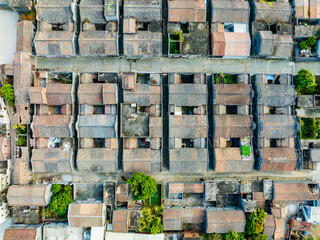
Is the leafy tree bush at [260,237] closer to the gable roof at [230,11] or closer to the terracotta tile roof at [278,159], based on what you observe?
the terracotta tile roof at [278,159]

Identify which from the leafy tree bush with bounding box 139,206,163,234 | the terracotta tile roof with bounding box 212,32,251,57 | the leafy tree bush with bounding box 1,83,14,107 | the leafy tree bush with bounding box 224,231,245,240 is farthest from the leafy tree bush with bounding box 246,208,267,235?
the leafy tree bush with bounding box 1,83,14,107

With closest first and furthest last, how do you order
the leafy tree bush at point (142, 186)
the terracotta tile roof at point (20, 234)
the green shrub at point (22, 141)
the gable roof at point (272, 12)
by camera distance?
the terracotta tile roof at point (20, 234), the leafy tree bush at point (142, 186), the green shrub at point (22, 141), the gable roof at point (272, 12)

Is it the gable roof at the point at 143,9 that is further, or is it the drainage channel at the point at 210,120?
the drainage channel at the point at 210,120

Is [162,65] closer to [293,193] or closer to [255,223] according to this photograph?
[255,223]

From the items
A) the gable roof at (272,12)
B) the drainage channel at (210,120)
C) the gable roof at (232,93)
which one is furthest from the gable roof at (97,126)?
the gable roof at (272,12)

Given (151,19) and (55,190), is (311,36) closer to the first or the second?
(151,19)

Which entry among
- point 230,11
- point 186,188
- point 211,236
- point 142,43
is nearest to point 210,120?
point 186,188

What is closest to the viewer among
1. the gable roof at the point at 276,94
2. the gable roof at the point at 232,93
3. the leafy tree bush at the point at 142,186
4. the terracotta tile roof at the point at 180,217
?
the leafy tree bush at the point at 142,186

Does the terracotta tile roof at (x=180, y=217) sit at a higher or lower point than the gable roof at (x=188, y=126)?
lower

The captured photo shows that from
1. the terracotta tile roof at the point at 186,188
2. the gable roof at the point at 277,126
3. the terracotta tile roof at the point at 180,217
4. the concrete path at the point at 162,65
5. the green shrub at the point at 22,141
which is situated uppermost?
the concrete path at the point at 162,65

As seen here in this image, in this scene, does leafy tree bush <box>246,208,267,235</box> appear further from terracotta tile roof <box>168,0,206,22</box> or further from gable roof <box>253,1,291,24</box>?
terracotta tile roof <box>168,0,206,22</box>
